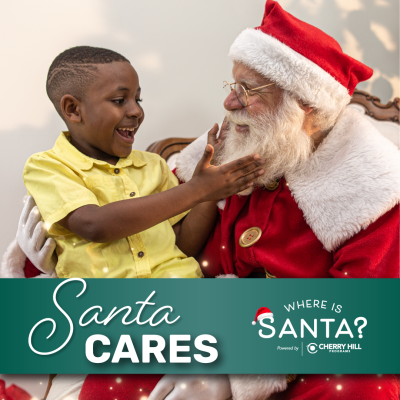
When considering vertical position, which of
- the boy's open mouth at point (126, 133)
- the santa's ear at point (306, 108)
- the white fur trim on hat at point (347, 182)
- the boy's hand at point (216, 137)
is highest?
the santa's ear at point (306, 108)

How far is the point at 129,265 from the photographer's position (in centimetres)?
111

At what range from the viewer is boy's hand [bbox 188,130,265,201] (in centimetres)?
102

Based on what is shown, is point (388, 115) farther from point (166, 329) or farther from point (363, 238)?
point (166, 329)

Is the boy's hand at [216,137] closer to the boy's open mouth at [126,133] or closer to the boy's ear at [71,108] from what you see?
the boy's open mouth at [126,133]

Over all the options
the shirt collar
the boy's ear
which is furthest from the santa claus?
the boy's ear

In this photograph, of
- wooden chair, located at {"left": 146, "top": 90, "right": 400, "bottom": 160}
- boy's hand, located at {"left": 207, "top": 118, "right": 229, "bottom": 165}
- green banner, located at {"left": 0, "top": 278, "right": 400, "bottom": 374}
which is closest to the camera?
green banner, located at {"left": 0, "top": 278, "right": 400, "bottom": 374}

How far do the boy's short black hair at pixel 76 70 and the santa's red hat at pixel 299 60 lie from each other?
40 cm

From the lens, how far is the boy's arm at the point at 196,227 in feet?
4.26

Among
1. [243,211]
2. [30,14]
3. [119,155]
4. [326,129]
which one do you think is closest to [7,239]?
[119,155]

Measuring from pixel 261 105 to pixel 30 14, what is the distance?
1003mm

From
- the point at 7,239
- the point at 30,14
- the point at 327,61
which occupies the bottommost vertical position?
the point at 7,239

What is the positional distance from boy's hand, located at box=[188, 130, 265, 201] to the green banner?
0.23 metres

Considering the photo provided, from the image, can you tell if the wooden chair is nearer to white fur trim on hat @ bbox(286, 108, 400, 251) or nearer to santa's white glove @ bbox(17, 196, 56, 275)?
white fur trim on hat @ bbox(286, 108, 400, 251)

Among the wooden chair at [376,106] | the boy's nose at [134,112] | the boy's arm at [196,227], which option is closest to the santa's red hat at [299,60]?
the boy's nose at [134,112]
